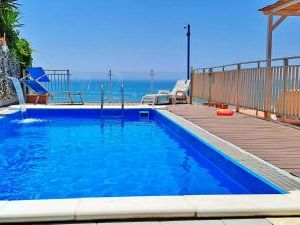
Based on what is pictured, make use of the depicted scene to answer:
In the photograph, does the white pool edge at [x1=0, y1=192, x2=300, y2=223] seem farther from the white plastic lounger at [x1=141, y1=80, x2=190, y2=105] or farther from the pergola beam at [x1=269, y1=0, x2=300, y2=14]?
the white plastic lounger at [x1=141, y1=80, x2=190, y2=105]

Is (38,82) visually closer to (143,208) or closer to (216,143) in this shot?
(216,143)

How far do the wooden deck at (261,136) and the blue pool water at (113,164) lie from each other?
1.23 feet

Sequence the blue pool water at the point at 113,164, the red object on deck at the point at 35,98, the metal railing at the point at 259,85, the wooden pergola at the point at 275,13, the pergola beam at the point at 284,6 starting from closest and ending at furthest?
1. the blue pool water at the point at 113,164
2. the metal railing at the point at 259,85
3. the pergola beam at the point at 284,6
4. the wooden pergola at the point at 275,13
5. the red object on deck at the point at 35,98

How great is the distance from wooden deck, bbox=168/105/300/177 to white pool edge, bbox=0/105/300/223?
3.11ft

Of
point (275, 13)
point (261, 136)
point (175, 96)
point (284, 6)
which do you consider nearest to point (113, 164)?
point (261, 136)

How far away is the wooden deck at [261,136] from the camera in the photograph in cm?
412

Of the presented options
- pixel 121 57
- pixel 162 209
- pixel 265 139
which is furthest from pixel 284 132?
pixel 121 57

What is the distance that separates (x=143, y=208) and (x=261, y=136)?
3.30 meters

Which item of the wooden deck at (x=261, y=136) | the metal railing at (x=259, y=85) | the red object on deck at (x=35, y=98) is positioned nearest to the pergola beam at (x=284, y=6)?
the metal railing at (x=259, y=85)

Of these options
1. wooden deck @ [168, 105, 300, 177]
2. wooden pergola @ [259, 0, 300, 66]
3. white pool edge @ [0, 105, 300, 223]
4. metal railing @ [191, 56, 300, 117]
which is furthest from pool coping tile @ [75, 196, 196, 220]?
wooden pergola @ [259, 0, 300, 66]

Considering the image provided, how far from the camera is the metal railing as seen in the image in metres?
6.36

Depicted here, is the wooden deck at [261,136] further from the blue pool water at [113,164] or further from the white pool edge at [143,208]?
the white pool edge at [143,208]

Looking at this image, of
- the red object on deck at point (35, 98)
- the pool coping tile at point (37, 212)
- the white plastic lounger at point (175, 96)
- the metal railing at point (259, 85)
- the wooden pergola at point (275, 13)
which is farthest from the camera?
the red object on deck at point (35, 98)

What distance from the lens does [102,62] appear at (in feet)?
155
